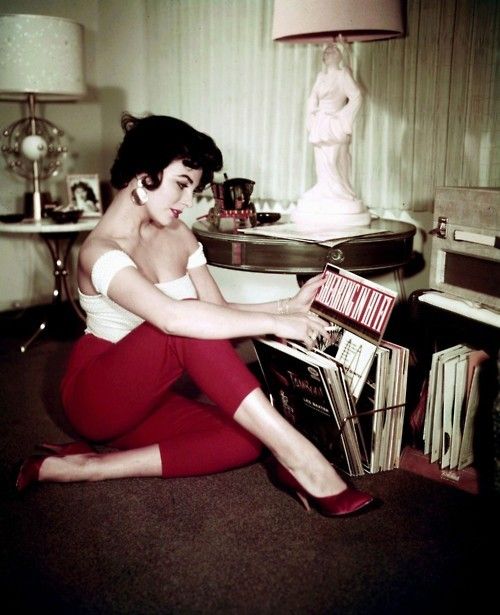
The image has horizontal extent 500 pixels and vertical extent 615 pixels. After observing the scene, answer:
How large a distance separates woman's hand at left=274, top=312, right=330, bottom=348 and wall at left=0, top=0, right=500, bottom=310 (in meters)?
1.01

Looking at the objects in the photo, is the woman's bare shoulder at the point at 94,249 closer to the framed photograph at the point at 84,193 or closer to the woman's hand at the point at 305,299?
the woman's hand at the point at 305,299

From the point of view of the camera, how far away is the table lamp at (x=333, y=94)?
1.79 meters

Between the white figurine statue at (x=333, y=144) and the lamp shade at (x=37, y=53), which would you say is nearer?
the white figurine statue at (x=333, y=144)

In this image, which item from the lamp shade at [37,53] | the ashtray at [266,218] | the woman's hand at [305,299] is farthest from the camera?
the lamp shade at [37,53]

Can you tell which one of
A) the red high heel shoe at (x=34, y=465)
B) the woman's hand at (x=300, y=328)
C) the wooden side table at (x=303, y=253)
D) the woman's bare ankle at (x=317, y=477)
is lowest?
the red high heel shoe at (x=34, y=465)

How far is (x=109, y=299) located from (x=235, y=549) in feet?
2.19

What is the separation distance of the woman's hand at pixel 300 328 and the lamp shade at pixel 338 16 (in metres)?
0.90

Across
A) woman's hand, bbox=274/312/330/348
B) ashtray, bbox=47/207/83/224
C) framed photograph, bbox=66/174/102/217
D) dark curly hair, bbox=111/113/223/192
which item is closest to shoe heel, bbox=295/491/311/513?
woman's hand, bbox=274/312/330/348

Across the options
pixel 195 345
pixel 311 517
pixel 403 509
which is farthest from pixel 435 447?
pixel 195 345

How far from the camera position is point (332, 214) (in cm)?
189

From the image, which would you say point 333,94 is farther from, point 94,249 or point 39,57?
point 39,57

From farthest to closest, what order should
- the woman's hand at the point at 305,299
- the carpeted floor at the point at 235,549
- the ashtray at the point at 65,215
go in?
1. the ashtray at the point at 65,215
2. the woman's hand at the point at 305,299
3. the carpeted floor at the point at 235,549

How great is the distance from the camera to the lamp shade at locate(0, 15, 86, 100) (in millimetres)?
2439

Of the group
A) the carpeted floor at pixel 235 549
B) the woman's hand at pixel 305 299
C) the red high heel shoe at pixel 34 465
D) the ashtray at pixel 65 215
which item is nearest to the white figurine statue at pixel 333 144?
the woman's hand at pixel 305 299
